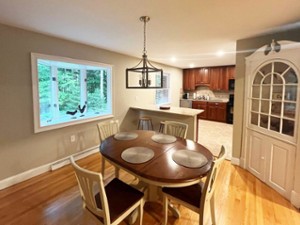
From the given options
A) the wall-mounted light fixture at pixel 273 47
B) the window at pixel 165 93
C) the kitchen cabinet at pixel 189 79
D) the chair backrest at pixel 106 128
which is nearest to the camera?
the wall-mounted light fixture at pixel 273 47

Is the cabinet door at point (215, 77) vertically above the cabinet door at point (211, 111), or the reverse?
the cabinet door at point (215, 77)

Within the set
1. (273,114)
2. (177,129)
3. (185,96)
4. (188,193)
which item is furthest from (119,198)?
(185,96)

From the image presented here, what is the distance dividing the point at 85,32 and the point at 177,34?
1.43 m

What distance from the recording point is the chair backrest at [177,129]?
9.02ft

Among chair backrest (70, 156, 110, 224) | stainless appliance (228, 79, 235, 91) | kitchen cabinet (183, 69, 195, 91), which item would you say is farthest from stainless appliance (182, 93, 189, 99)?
chair backrest (70, 156, 110, 224)

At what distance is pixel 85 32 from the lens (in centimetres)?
269

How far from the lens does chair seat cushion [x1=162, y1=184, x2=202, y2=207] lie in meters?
1.61

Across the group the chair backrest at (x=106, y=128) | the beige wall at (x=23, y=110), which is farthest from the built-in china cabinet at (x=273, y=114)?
the beige wall at (x=23, y=110)

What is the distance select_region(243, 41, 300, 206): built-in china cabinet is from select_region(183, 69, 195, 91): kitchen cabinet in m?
4.74

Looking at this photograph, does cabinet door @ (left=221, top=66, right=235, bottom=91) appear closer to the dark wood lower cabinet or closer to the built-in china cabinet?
the dark wood lower cabinet

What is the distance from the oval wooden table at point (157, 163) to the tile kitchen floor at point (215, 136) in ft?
6.47

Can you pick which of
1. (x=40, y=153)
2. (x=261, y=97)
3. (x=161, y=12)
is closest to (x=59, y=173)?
(x=40, y=153)

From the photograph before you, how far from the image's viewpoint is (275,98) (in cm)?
256

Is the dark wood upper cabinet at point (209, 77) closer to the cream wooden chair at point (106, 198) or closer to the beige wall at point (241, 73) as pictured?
the beige wall at point (241, 73)
